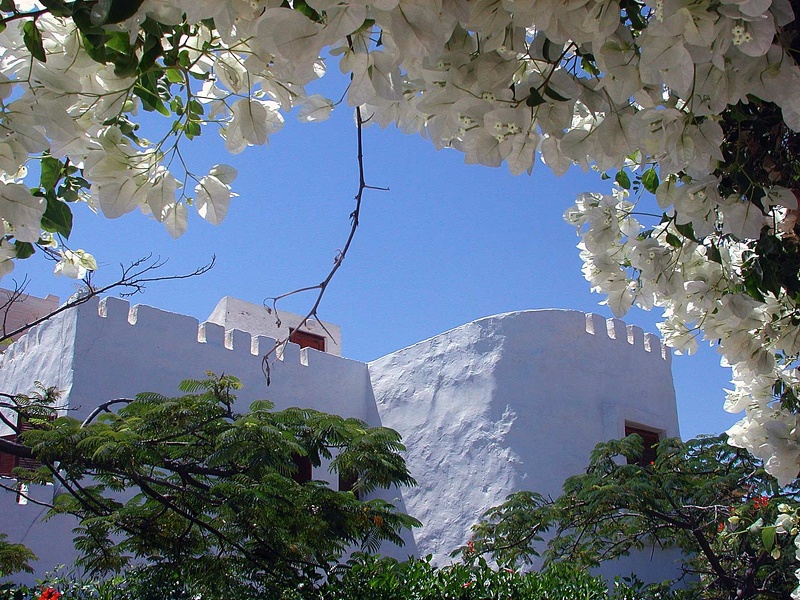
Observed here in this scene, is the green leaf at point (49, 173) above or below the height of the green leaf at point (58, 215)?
above

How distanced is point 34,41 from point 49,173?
0.39m

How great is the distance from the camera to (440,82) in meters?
1.00

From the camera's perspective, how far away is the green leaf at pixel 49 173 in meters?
1.28

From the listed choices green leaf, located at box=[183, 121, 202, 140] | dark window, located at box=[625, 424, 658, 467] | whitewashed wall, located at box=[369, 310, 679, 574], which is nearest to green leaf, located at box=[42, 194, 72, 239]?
green leaf, located at box=[183, 121, 202, 140]

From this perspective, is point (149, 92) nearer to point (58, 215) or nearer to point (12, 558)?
point (58, 215)

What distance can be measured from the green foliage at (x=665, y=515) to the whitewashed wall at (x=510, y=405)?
0.83 meters

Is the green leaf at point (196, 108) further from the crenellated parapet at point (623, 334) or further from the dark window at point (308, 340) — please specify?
the dark window at point (308, 340)

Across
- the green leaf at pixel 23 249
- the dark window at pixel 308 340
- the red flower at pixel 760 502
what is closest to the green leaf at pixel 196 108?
the green leaf at pixel 23 249

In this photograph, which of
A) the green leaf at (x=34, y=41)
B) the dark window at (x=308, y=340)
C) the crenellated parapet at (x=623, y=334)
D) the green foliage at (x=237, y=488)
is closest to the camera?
the green leaf at (x=34, y=41)

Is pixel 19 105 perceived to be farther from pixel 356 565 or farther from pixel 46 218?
pixel 356 565

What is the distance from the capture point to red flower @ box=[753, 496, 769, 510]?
5.83m

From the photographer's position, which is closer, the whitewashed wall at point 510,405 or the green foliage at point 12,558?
the green foliage at point 12,558

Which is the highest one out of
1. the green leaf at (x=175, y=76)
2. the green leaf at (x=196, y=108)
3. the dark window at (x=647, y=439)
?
the dark window at (x=647, y=439)

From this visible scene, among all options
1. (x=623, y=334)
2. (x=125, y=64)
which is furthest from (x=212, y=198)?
(x=623, y=334)
